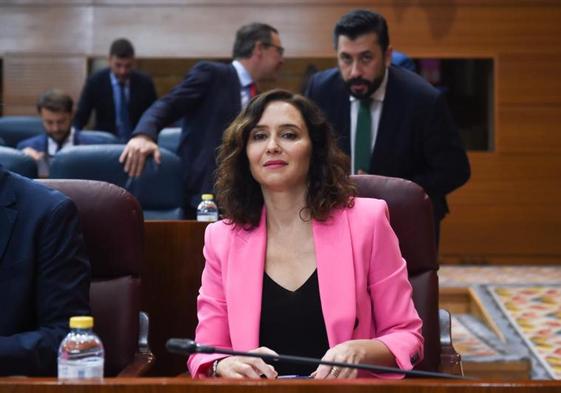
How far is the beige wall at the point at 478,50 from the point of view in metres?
7.34

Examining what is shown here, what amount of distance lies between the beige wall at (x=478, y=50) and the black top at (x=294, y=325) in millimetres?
5138

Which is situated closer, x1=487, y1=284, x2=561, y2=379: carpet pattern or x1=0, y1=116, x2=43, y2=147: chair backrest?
x1=487, y1=284, x2=561, y2=379: carpet pattern

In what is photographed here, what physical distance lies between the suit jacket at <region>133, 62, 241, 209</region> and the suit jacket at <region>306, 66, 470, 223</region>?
66cm

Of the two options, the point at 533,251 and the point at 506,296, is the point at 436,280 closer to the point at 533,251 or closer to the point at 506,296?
the point at 506,296

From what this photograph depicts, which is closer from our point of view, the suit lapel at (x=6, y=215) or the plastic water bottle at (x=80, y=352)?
the plastic water bottle at (x=80, y=352)

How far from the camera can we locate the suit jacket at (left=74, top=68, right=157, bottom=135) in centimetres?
695

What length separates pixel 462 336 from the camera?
17.0 ft

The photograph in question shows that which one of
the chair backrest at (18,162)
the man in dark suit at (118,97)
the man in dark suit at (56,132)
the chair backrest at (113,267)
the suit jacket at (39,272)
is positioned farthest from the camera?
the man in dark suit at (118,97)

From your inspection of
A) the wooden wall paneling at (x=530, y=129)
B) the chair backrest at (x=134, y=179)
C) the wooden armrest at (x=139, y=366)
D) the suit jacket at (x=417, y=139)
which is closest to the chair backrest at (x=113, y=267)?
the wooden armrest at (x=139, y=366)

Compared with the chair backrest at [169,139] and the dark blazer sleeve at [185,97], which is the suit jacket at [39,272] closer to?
the dark blazer sleeve at [185,97]

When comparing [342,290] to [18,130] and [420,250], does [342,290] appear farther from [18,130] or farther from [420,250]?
[18,130]

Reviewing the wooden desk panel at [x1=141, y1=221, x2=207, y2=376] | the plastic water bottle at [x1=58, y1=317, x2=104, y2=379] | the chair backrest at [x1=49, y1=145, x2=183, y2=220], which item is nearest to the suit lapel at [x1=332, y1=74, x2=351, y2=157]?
the chair backrest at [x1=49, y1=145, x2=183, y2=220]

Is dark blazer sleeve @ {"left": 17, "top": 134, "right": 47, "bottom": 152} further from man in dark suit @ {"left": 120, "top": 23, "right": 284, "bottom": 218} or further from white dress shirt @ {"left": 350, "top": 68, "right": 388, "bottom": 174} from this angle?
white dress shirt @ {"left": 350, "top": 68, "right": 388, "bottom": 174}

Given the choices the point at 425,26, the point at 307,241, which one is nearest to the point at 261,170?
the point at 307,241
